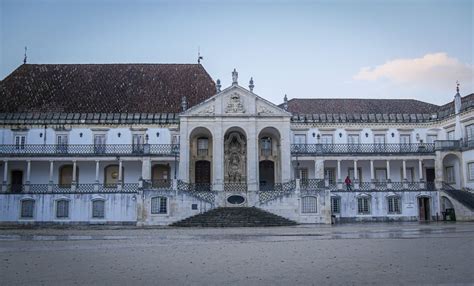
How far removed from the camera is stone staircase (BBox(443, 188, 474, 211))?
110ft

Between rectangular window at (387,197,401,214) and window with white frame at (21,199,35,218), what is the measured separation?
2617 cm

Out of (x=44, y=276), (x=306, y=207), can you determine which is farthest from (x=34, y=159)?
(x=44, y=276)

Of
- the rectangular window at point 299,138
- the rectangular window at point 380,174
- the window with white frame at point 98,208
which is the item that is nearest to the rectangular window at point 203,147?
the rectangular window at point 299,138

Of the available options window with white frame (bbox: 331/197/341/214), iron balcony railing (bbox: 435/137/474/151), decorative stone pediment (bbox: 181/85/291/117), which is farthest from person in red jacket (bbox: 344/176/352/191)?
iron balcony railing (bbox: 435/137/474/151)

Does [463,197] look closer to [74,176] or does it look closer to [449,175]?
[449,175]

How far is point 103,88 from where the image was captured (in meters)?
42.0

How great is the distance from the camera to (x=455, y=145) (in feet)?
126

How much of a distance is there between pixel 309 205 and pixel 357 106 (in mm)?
15144

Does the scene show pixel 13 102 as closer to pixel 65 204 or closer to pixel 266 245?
pixel 65 204

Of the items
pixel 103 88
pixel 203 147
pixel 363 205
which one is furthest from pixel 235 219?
pixel 103 88

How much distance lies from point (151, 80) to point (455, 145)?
84.6ft

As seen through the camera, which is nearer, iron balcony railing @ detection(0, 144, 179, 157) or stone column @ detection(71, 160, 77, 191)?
stone column @ detection(71, 160, 77, 191)

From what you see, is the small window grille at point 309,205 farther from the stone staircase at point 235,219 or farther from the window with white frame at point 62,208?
the window with white frame at point 62,208

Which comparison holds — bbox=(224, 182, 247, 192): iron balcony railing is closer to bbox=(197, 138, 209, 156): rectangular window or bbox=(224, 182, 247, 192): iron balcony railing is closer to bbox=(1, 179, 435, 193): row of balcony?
bbox=(1, 179, 435, 193): row of balcony
